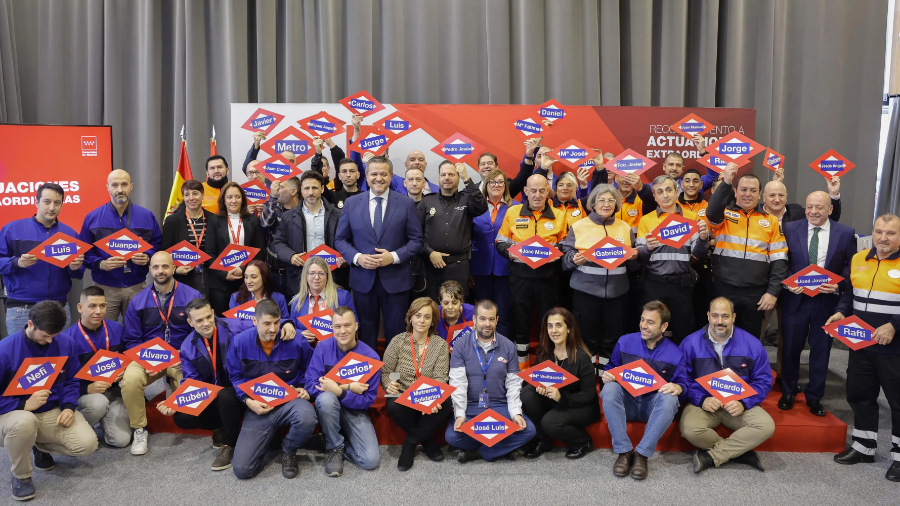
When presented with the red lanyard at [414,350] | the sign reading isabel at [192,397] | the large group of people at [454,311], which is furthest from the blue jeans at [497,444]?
the sign reading isabel at [192,397]

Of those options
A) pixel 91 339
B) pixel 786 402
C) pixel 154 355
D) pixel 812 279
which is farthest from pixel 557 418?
pixel 91 339

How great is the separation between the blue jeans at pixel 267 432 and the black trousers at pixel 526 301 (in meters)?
1.65

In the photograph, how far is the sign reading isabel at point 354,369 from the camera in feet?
12.4

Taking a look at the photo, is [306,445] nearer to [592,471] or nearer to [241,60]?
[592,471]

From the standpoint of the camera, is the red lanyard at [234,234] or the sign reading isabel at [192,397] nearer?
the sign reading isabel at [192,397]

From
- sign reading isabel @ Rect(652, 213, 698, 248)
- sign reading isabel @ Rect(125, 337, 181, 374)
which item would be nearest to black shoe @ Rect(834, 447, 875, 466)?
sign reading isabel @ Rect(652, 213, 698, 248)

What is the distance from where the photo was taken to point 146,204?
715 cm

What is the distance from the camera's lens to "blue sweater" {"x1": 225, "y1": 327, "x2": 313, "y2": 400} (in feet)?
12.6

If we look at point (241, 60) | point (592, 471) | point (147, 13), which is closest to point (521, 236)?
point (592, 471)

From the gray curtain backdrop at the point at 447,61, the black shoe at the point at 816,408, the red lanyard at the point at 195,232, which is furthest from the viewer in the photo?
the gray curtain backdrop at the point at 447,61

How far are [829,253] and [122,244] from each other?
493 centimetres

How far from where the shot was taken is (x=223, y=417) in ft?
12.5

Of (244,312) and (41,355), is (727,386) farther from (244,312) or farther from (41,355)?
(41,355)

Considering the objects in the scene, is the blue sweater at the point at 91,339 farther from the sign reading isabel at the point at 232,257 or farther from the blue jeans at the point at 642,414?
the blue jeans at the point at 642,414
